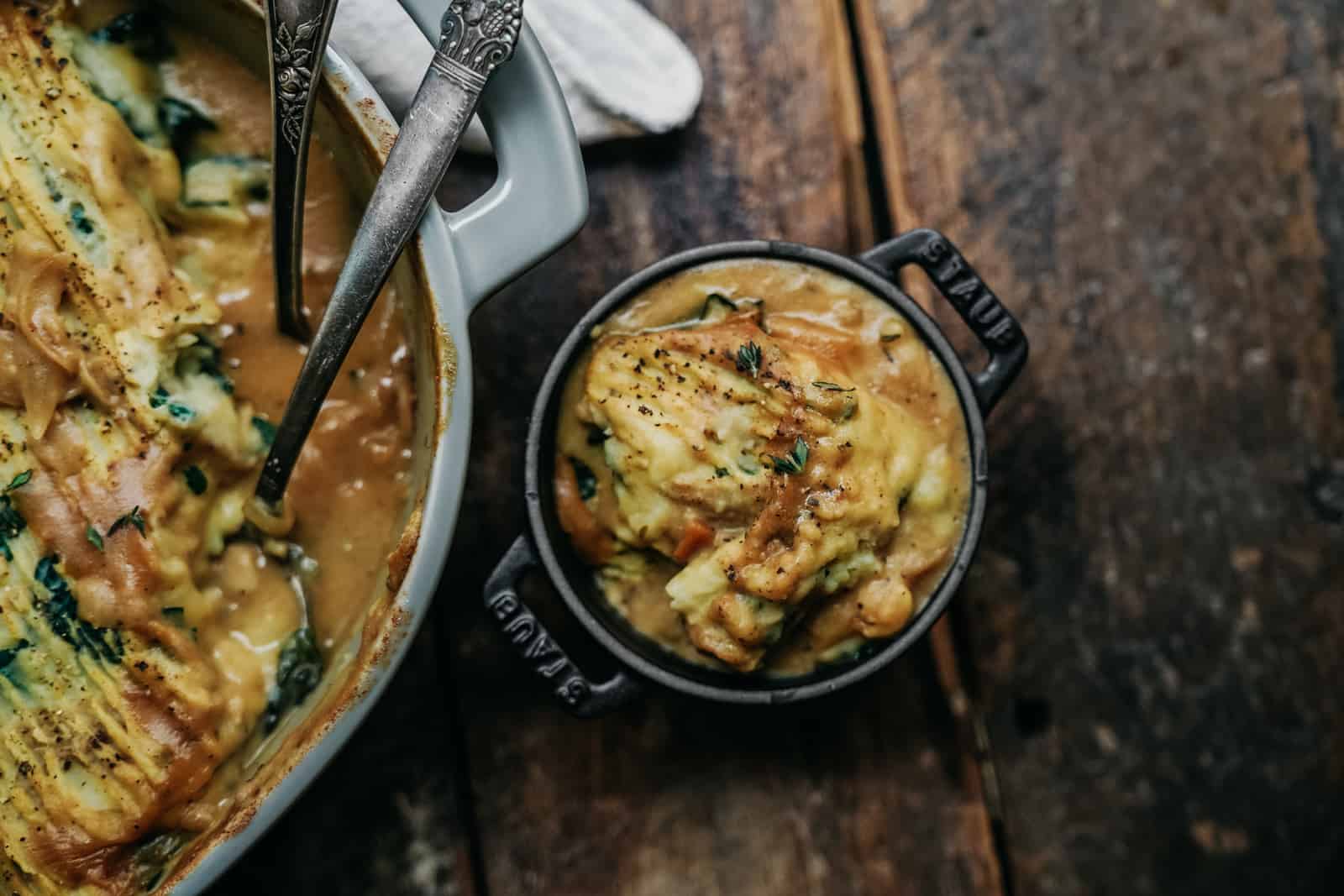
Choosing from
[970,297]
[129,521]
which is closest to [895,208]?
[970,297]

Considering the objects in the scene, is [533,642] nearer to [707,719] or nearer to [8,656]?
[707,719]

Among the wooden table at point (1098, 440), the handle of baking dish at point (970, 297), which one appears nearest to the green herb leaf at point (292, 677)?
the wooden table at point (1098, 440)

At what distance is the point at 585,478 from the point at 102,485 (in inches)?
24.0

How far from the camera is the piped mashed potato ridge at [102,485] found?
1.36m

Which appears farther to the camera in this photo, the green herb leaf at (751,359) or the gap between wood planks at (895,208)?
the gap between wood planks at (895,208)

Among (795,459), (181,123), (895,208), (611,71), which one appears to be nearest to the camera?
(795,459)

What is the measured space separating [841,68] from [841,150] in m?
0.14

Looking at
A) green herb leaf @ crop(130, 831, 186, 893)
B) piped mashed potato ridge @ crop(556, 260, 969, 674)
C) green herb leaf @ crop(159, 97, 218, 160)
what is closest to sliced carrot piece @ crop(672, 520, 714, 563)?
piped mashed potato ridge @ crop(556, 260, 969, 674)

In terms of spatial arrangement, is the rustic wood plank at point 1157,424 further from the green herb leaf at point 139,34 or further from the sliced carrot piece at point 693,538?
the green herb leaf at point 139,34

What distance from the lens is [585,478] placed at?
1542 mm

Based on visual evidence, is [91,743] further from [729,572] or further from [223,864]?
[729,572]

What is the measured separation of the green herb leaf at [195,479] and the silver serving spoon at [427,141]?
0.32 metres

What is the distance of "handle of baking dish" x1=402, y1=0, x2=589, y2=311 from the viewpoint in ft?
4.27

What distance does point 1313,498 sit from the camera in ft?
6.10
